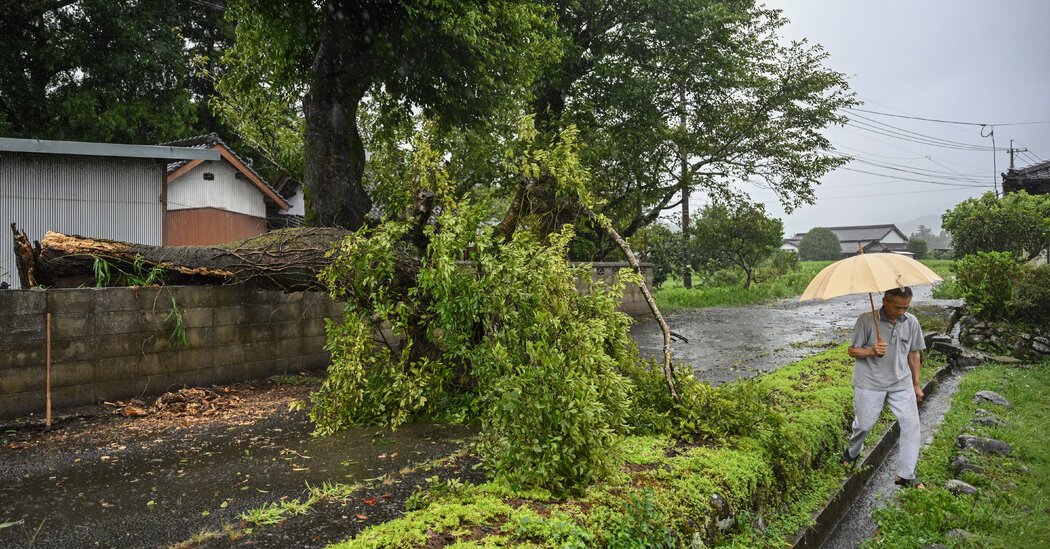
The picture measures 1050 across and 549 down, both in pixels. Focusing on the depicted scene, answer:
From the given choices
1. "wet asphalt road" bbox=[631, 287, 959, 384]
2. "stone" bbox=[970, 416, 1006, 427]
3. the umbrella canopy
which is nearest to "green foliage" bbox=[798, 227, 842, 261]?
"wet asphalt road" bbox=[631, 287, 959, 384]

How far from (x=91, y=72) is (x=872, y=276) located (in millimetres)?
19701

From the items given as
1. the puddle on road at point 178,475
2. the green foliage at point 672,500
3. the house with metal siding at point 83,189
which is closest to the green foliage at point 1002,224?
the green foliage at point 672,500

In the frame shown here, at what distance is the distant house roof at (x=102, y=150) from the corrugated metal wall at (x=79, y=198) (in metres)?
0.41

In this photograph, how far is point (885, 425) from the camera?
660cm

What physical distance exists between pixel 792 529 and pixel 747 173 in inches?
627

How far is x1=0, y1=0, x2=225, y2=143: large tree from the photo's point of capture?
16.2 meters

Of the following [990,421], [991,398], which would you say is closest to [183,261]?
[990,421]

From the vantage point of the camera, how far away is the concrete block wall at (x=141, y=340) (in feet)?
18.4

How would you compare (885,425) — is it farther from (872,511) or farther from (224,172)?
(224,172)

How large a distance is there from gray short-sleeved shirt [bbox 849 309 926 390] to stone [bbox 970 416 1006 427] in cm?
265

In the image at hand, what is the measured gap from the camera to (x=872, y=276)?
4820 mm

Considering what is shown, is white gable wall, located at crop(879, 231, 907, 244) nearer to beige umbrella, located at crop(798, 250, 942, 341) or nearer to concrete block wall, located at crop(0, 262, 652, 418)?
beige umbrella, located at crop(798, 250, 942, 341)

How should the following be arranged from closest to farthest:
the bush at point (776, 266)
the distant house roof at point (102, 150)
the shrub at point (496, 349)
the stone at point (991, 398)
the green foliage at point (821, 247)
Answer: the shrub at point (496, 349)
the stone at point (991, 398)
the distant house roof at point (102, 150)
the bush at point (776, 266)
the green foliage at point (821, 247)

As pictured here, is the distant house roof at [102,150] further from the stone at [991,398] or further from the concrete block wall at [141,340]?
the stone at [991,398]
